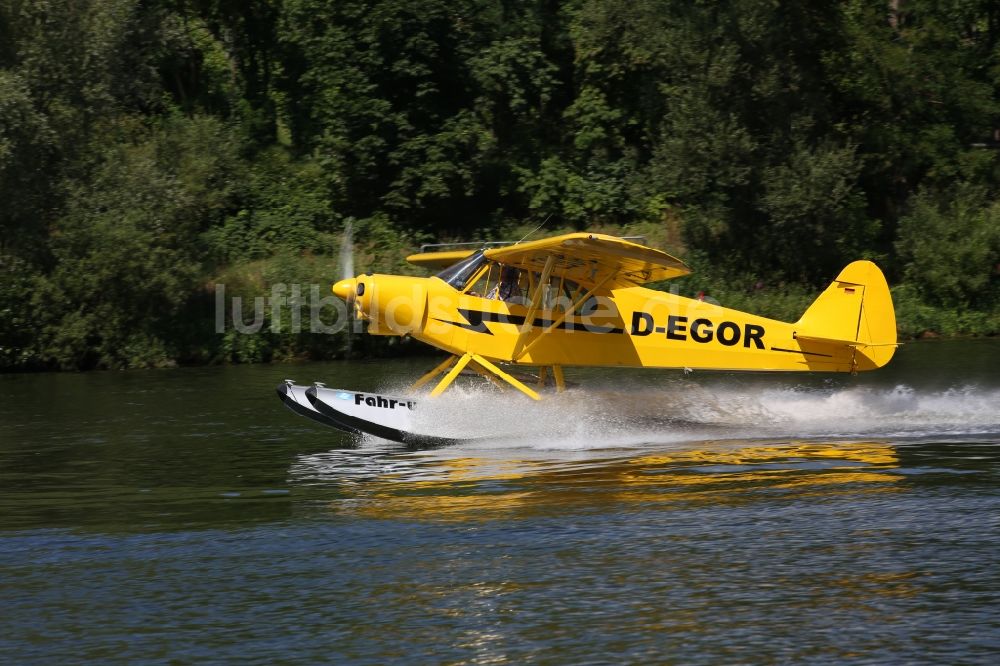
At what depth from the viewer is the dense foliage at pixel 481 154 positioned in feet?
73.5

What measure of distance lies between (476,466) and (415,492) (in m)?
1.18

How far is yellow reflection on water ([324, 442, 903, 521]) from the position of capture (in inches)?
373

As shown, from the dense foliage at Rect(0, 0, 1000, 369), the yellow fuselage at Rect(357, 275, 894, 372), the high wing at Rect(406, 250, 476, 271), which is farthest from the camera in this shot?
the dense foliage at Rect(0, 0, 1000, 369)

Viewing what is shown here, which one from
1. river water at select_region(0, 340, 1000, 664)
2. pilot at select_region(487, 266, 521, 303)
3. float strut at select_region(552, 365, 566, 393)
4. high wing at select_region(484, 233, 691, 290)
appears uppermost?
high wing at select_region(484, 233, 691, 290)

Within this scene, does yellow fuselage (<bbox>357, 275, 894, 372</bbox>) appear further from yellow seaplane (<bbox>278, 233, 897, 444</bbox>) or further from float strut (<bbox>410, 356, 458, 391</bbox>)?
float strut (<bbox>410, 356, 458, 391</bbox>)

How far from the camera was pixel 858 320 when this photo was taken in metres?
13.2

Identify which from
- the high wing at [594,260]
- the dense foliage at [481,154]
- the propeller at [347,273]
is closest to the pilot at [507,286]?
the high wing at [594,260]

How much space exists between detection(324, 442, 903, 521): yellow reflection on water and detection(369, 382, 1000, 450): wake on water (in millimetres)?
565

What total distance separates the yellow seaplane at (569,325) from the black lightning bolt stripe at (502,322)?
0.04 feet

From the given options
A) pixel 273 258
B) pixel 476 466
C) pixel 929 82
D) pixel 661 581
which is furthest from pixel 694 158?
pixel 661 581

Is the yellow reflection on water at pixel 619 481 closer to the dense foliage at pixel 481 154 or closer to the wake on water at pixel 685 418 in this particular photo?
Result: the wake on water at pixel 685 418

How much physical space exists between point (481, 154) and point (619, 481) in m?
19.0

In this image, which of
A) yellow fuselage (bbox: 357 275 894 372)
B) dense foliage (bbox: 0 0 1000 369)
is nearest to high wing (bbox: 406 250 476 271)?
yellow fuselage (bbox: 357 275 894 372)

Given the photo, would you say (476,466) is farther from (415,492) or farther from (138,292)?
(138,292)
